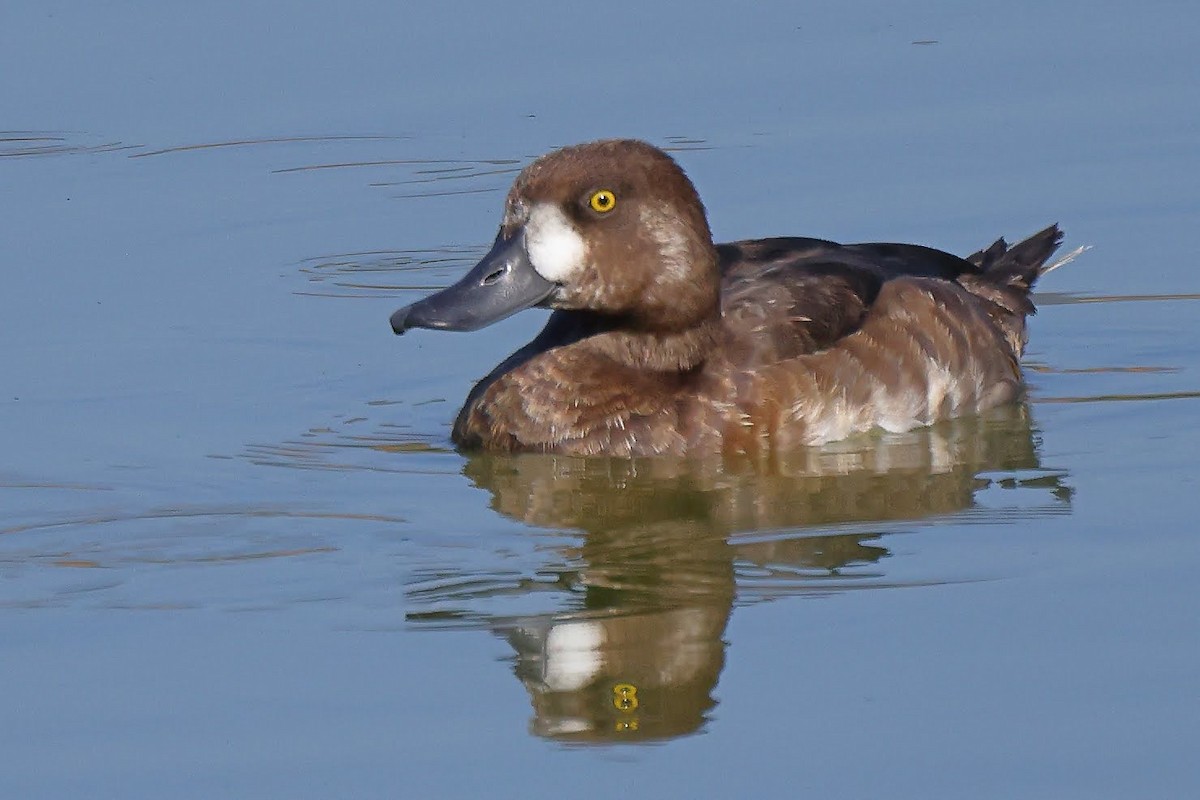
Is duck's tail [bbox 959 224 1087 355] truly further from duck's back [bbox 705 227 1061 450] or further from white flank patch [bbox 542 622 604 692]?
white flank patch [bbox 542 622 604 692]

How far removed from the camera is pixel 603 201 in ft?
23.5

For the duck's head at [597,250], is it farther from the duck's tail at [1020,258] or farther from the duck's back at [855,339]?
the duck's tail at [1020,258]

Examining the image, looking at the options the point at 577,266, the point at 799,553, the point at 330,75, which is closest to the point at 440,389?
the point at 577,266

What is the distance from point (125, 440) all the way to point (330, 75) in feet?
12.2

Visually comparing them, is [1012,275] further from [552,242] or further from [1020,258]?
[552,242]

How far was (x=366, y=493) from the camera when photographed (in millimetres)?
6902

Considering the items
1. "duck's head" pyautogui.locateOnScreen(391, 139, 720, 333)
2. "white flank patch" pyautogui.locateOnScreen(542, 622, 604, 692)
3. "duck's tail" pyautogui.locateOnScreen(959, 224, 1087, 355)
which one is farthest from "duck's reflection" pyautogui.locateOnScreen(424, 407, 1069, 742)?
"duck's tail" pyautogui.locateOnScreen(959, 224, 1087, 355)

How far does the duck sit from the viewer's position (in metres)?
7.12

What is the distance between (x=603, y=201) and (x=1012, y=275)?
6.77 ft

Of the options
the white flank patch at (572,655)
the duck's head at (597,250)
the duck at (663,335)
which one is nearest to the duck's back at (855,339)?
the duck at (663,335)

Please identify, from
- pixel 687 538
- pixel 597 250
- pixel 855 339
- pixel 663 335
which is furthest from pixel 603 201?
pixel 687 538

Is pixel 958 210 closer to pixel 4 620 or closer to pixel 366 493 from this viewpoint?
pixel 366 493

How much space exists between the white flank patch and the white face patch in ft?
5.48

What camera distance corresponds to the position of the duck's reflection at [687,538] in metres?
5.33
